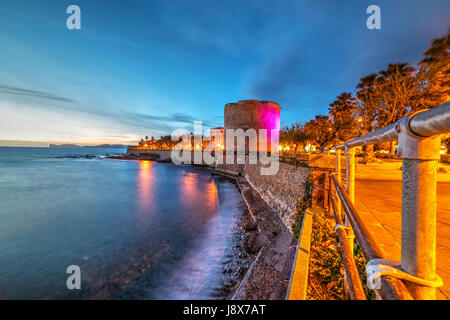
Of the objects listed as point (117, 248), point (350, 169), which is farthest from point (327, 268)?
point (117, 248)

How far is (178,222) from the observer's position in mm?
12023

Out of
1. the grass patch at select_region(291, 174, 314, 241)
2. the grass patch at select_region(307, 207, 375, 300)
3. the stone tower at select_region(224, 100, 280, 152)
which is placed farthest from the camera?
the stone tower at select_region(224, 100, 280, 152)

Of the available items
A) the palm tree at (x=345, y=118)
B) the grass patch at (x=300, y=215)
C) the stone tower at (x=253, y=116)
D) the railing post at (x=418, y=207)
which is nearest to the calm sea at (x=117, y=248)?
the grass patch at (x=300, y=215)

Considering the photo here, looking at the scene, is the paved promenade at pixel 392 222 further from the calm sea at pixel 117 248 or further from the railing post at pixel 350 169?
the calm sea at pixel 117 248

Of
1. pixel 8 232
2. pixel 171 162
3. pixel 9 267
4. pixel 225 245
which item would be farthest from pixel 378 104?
pixel 171 162

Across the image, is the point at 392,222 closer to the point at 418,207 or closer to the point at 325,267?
the point at 325,267

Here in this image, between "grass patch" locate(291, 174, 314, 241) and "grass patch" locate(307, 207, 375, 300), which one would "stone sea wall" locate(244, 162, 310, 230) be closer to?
"grass patch" locate(291, 174, 314, 241)

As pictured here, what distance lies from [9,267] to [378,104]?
33590mm

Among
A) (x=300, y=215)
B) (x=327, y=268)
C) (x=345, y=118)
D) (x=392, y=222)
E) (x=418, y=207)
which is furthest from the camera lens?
(x=345, y=118)

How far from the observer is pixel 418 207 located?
3.06 feet

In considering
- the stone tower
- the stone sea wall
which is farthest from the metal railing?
the stone tower

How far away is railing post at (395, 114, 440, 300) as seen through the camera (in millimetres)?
874

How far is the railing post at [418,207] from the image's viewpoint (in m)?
0.87

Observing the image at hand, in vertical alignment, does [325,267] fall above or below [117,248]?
above
